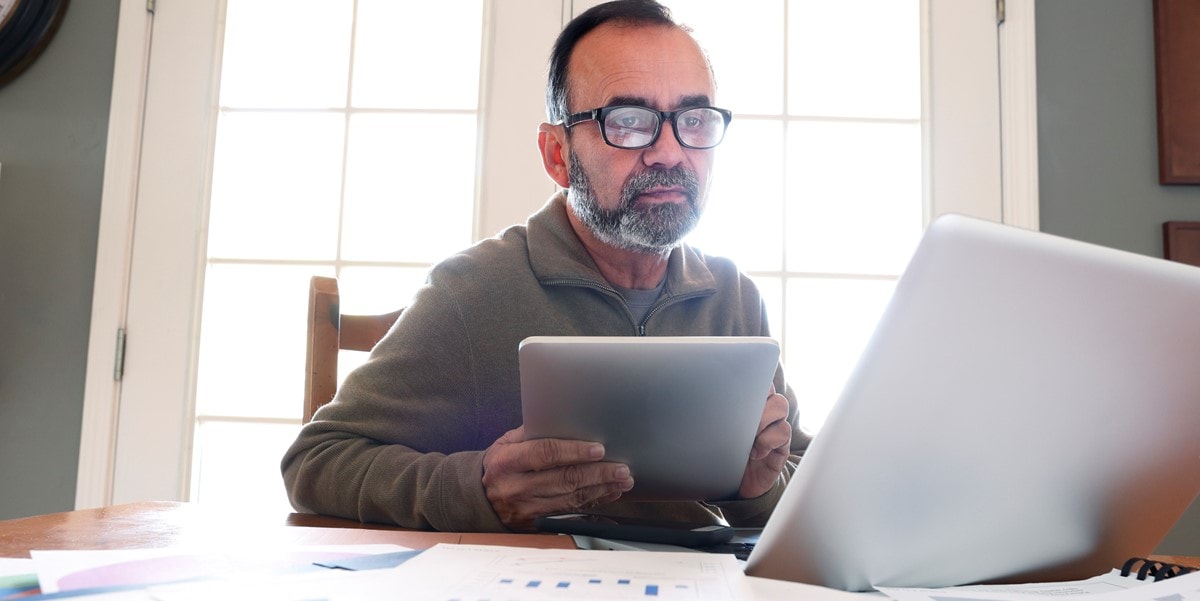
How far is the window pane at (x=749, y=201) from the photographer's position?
1.82m

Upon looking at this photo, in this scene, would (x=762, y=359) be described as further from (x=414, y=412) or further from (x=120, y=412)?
A: (x=120, y=412)

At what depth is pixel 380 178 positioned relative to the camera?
73.7 inches

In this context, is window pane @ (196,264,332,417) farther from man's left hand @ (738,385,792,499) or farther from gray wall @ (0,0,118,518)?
man's left hand @ (738,385,792,499)

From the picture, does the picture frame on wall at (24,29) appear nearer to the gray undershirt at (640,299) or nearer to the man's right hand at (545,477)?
the gray undershirt at (640,299)

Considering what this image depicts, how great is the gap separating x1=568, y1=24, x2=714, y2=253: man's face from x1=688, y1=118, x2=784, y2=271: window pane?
0.63 meters

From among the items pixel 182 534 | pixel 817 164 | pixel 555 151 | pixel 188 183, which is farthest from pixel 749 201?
pixel 182 534

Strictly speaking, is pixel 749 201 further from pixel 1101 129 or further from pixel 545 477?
pixel 545 477

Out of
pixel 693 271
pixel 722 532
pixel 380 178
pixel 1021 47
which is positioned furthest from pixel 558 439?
pixel 1021 47

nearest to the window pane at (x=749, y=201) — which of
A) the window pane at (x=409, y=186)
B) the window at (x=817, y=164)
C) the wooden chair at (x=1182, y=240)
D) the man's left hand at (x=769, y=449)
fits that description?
the window at (x=817, y=164)

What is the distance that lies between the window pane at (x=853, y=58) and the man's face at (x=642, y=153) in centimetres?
74

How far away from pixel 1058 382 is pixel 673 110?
75 cm

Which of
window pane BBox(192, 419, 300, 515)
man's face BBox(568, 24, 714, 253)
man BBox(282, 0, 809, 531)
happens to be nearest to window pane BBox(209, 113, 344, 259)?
window pane BBox(192, 419, 300, 515)

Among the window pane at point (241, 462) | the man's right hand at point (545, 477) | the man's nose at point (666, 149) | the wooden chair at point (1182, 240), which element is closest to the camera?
the man's right hand at point (545, 477)

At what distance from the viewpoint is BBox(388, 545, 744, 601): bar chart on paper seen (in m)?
0.43
